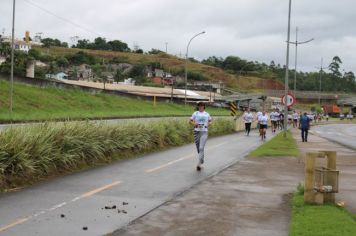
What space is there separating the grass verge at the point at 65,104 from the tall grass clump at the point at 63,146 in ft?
50.3

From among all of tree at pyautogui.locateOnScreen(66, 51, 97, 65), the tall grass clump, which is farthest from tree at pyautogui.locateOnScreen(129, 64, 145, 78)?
the tall grass clump

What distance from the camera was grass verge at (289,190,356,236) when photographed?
7324mm

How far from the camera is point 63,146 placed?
13477mm

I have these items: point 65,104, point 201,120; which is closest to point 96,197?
point 201,120

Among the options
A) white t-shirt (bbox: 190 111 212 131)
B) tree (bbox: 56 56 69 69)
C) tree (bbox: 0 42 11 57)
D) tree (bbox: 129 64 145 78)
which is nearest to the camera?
white t-shirt (bbox: 190 111 212 131)

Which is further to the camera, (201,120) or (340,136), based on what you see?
(340,136)

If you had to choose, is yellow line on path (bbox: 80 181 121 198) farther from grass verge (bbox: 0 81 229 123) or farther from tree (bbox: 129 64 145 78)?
tree (bbox: 129 64 145 78)

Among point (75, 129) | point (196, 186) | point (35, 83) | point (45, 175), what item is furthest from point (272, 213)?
→ point (35, 83)

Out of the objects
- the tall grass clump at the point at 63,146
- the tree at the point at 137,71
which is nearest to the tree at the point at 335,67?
the tree at the point at 137,71

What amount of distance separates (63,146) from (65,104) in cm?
3642

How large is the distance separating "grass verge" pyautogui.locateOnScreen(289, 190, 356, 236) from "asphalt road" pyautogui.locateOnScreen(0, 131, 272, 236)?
7.61ft

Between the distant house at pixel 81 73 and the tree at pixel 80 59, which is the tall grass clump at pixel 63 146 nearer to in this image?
the distant house at pixel 81 73

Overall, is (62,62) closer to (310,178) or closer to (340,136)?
(340,136)

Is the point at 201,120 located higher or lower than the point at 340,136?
higher
